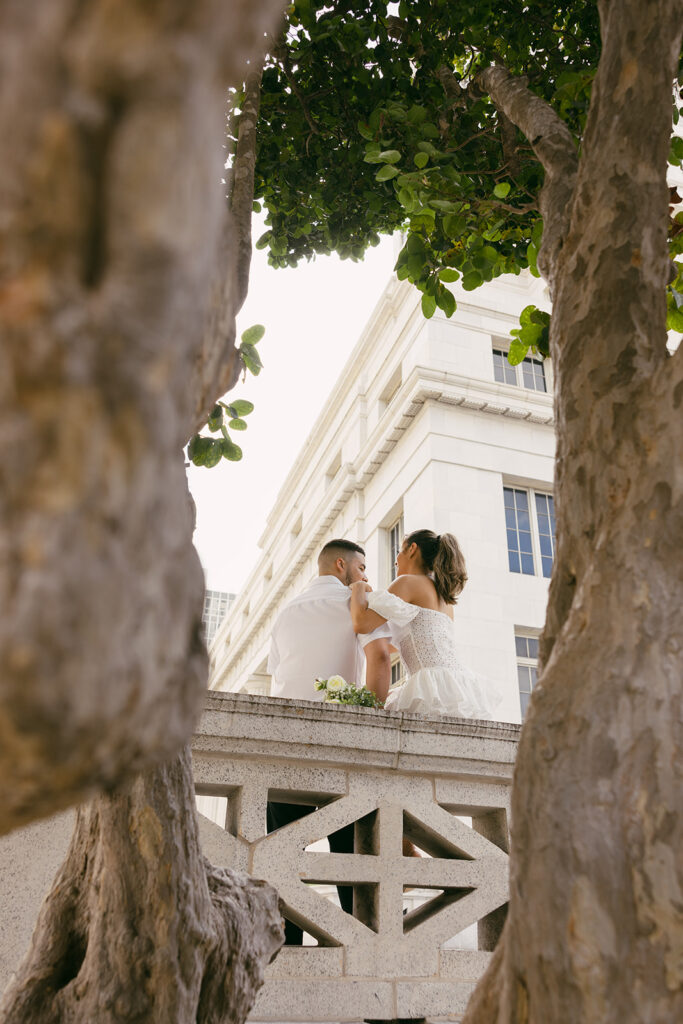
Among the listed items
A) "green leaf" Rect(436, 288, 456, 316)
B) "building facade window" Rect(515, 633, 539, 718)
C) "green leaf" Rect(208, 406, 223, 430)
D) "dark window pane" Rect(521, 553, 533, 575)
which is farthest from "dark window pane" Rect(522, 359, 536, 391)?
"green leaf" Rect(208, 406, 223, 430)

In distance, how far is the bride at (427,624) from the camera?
4785mm

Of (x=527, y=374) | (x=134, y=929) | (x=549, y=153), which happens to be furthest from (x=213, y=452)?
(x=527, y=374)

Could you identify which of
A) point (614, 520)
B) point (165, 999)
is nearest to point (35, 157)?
point (614, 520)

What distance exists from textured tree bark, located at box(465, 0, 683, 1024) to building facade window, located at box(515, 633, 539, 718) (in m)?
13.9

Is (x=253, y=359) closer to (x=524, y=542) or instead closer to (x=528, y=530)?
(x=524, y=542)

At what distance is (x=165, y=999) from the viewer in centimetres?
161

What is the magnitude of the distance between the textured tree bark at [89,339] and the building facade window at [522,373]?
1886 cm

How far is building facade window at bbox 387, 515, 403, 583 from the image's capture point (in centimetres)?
1888

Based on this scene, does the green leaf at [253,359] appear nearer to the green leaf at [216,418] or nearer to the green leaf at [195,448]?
the green leaf at [216,418]

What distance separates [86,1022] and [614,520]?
153cm

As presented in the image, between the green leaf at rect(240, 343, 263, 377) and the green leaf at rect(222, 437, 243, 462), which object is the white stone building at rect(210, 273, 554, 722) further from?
the green leaf at rect(240, 343, 263, 377)

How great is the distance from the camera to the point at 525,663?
1525cm

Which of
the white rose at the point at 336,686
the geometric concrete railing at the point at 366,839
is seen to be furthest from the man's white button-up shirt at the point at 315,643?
the geometric concrete railing at the point at 366,839

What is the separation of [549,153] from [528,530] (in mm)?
15012
